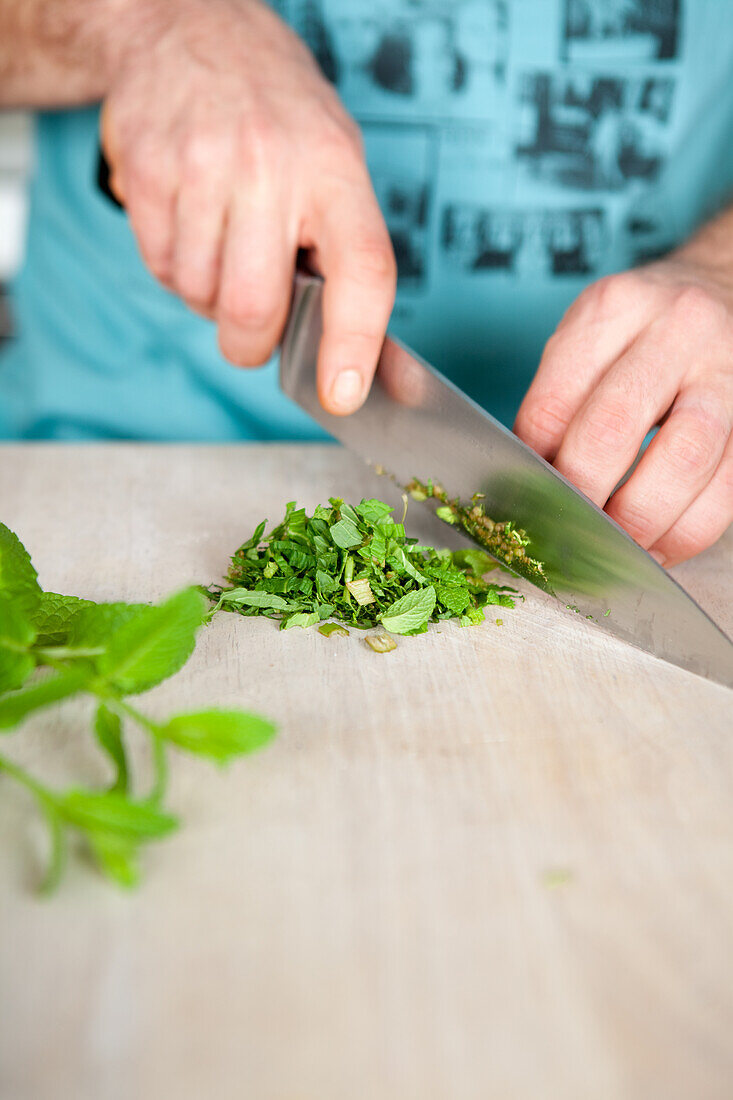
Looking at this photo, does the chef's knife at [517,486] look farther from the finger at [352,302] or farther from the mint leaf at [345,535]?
the mint leaf at [345,535]

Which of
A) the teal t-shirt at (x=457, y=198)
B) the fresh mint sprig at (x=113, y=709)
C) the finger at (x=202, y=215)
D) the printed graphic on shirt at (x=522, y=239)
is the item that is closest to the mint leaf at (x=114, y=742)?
the fresh mint sprig at (x=113, y=709)

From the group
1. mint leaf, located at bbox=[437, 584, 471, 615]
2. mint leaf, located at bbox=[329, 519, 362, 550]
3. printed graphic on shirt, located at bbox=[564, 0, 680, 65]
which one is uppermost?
printed graphic on shirt, located at bbox=[564, 0, 680, 65]

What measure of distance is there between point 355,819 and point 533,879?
13 centimetres

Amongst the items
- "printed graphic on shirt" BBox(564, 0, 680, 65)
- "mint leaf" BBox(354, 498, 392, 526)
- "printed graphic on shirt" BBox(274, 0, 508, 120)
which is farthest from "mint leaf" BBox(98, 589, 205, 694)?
"printed graphic on shirt" BBox(564, 0, 680, 65)

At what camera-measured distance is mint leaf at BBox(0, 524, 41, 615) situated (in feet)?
2.55

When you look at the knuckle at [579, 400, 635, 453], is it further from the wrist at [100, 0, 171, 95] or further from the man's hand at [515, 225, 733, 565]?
the wrist at [100, 0, 171, 95]

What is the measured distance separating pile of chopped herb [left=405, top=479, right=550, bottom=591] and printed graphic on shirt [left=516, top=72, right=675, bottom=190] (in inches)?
28.7

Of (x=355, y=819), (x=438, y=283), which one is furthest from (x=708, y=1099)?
(x=438, y=283)

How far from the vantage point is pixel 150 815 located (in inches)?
21.9

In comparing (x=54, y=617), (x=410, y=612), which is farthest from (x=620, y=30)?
(x=54, y=617)

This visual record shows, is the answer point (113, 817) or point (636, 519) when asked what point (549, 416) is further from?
point (113, 817)

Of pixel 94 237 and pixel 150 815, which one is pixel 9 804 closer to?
pixel 150 815

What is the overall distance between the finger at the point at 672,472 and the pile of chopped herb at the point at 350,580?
168 mm

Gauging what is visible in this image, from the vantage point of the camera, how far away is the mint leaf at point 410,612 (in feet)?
2.97
